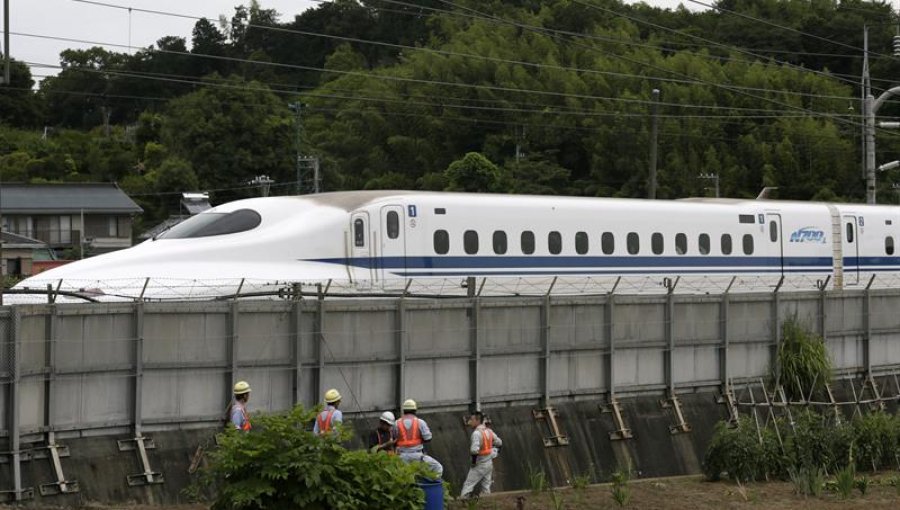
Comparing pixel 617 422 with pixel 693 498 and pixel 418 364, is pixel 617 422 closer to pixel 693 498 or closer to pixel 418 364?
pixel 693 498

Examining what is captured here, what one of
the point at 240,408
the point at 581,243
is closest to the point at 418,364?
the point at 240,408

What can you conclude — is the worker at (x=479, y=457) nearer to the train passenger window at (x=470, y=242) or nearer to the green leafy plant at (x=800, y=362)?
the train passenger window at (x=470, y=242)

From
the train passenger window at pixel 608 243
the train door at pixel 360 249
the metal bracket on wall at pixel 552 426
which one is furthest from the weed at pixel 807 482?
the train passenger window at pixel 608 243

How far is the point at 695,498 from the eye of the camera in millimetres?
21297

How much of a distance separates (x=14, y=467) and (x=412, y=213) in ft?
43.9

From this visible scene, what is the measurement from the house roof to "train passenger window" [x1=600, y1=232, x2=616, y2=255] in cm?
4696

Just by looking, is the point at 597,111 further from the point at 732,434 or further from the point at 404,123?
the point at 732,434

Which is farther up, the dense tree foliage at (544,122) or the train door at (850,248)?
the dense tree foliage at (544,122)

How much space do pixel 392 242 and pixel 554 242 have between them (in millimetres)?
4723

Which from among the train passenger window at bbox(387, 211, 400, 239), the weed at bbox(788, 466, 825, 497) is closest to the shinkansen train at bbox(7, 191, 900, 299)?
the train passenger window at bbox(387, 211, 400, 239)

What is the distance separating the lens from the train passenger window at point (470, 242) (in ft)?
99.2

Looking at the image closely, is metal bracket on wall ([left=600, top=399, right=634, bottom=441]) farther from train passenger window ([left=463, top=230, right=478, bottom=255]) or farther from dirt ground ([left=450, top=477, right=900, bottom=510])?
train passenger window ([left=463, top=230, right=478, bottom=255])

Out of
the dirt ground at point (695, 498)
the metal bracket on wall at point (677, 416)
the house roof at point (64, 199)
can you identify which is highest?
the house roof at point (64, 199)

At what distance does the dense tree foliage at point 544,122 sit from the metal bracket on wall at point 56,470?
49.4 metres
